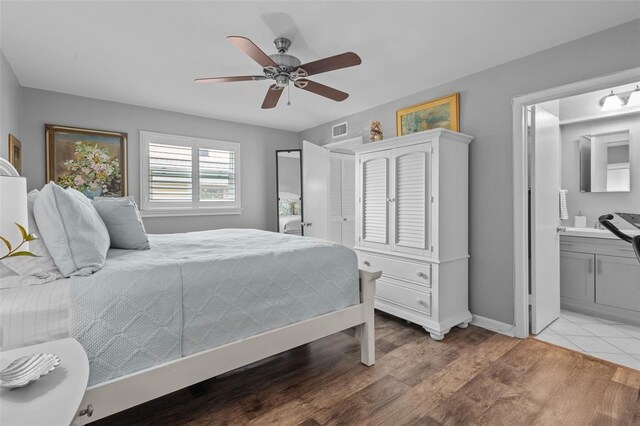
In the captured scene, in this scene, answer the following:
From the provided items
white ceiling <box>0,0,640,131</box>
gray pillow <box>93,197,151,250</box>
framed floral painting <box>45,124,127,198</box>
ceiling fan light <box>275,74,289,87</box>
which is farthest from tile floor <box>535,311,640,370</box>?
framed floral painting <box>45,124,127,198</box>

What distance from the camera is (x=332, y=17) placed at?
2143mm

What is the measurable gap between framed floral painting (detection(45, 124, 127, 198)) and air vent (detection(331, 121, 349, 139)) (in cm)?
275

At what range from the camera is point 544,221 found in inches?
116

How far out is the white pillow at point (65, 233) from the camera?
4.78ft

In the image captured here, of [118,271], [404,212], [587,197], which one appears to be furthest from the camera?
[587,197]

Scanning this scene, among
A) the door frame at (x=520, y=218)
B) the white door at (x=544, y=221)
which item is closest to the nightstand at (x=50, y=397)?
the door frame at (x=520, y=218)

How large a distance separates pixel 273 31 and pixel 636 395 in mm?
3383

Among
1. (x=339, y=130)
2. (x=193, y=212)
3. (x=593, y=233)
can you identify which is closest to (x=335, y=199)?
(x=339, y=130)

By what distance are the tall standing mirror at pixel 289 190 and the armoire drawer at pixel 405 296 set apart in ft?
6.40

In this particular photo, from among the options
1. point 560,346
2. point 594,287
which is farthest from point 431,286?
point 594,287

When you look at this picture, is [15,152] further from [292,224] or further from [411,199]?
[411,199]

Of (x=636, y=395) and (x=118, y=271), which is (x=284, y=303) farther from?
(x=636, y=395)

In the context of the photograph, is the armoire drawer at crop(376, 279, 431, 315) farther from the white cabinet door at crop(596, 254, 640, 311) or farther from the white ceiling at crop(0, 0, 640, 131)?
the white ceiling at crop(0, 0, 640, 131)

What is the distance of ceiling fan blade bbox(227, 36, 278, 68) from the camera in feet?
6.07
